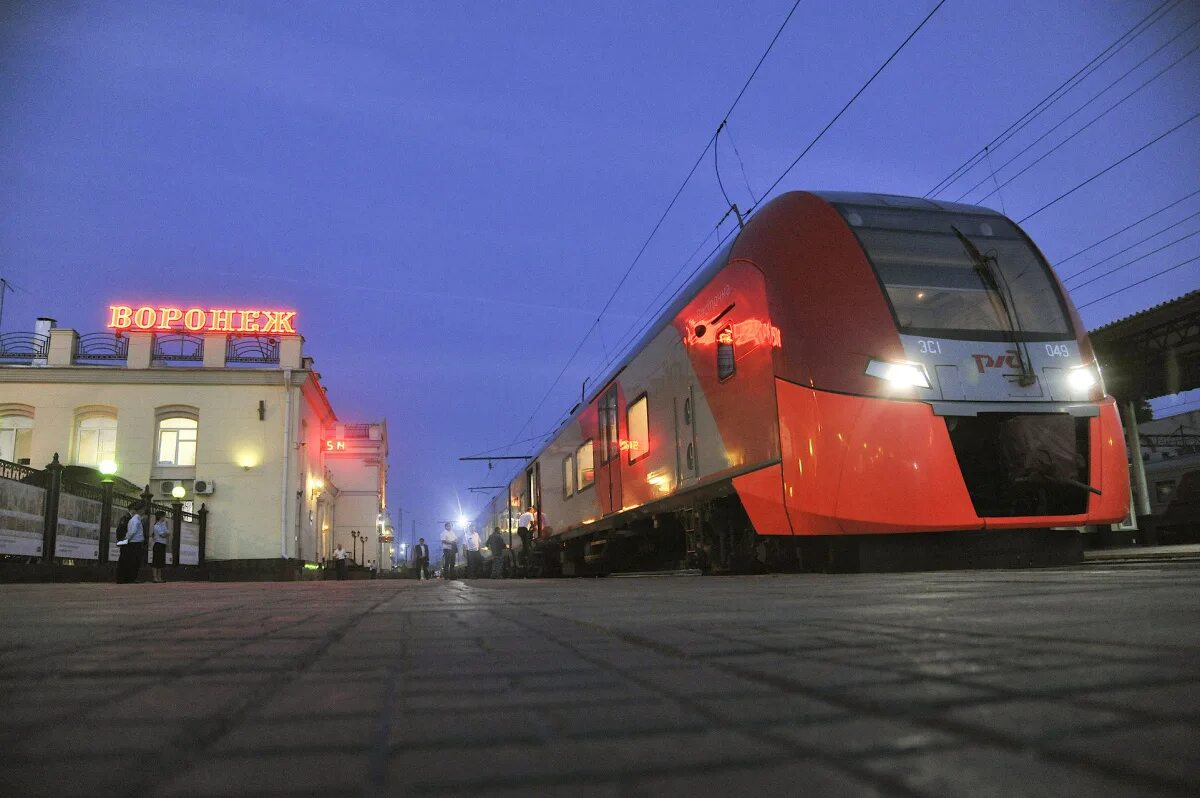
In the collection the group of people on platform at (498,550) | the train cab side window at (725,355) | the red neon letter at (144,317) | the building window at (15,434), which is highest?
the red neon letter at (144,317)

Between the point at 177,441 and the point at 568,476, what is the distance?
1488 cm

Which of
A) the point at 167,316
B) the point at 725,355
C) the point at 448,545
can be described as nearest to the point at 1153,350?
the point at 725,355

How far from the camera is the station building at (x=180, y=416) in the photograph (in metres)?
22.0

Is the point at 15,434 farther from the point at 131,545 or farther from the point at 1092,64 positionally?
the point at 1092,64

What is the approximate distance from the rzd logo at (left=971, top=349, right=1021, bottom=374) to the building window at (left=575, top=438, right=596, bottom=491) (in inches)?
280

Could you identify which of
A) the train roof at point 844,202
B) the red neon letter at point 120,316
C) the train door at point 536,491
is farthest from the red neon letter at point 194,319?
the train roof at point 844,202

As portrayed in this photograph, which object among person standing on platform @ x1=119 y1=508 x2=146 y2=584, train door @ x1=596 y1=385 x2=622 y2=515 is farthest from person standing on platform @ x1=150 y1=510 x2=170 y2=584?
train door @ x1=596 y1=385 x2=622 y2=515

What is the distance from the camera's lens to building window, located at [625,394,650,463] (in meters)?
9.78

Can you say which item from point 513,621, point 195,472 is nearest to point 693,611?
point 513,621

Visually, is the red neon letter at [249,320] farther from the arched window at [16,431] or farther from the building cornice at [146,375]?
the arched window at [16,431]

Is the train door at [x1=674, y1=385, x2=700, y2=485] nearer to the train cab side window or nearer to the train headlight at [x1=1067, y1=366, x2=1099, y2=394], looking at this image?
the train cab side window

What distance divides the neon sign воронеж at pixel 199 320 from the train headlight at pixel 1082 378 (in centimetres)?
2364

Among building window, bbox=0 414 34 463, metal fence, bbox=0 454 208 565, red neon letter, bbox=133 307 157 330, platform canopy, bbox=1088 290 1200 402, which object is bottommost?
metal fence, bbox=0 454 208 565

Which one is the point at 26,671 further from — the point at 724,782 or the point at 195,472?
the point at 195,472
